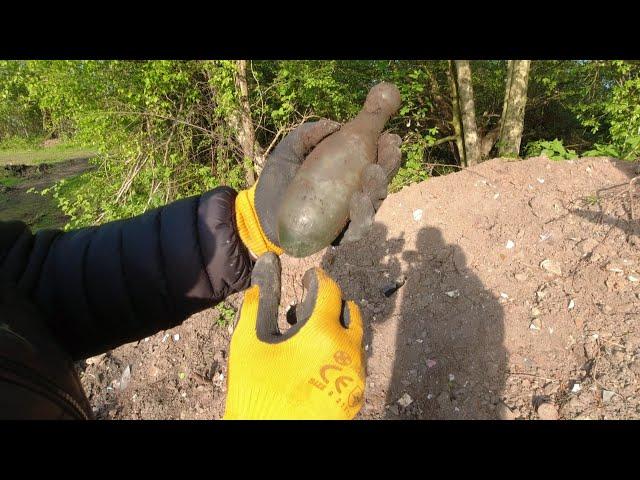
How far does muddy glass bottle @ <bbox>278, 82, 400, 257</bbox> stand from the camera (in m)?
1.62

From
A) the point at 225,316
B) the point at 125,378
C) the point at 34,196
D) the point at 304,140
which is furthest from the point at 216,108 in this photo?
the point at 34,196

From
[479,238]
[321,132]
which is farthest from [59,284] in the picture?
[479,238]

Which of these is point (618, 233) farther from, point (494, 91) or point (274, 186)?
point (494, 91)

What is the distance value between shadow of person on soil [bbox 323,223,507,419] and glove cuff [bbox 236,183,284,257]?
1600 millimetres

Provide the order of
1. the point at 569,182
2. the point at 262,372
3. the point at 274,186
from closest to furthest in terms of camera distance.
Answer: the point at 262,372 → the point at 274,186 → the point at 569,182

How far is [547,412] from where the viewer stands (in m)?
2.23

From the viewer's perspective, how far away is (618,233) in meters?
3.00

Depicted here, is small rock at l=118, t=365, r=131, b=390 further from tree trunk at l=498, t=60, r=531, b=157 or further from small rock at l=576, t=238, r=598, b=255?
tree trunk at l=498, t=60, r=531, b=157

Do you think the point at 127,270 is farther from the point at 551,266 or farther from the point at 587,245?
the point at 587,245

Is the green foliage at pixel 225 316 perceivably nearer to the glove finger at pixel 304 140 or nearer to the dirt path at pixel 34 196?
the glove finger at pixel 304 140

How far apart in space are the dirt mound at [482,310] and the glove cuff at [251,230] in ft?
5.22

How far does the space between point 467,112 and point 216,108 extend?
11.6 feet

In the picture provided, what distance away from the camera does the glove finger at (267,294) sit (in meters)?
1.46

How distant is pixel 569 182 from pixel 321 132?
2.89 m
